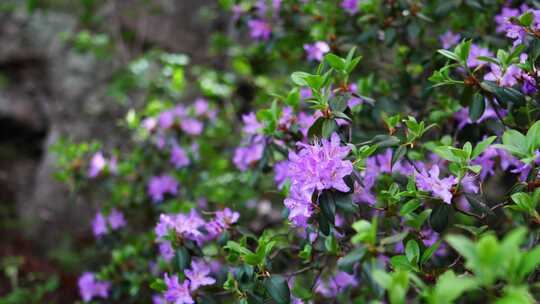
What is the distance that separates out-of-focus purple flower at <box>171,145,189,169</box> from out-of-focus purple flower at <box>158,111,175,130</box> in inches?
4.4

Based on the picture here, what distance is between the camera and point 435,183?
52.1 inches

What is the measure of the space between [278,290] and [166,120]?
1334mm

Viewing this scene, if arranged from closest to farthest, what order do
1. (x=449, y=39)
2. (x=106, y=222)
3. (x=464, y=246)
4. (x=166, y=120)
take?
1. (x=464, y=246)
2. (x=449, y=39)
3. (x=106, y=222)
4. (x=166, y=120)

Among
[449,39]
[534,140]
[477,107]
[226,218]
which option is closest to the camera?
[534,140]

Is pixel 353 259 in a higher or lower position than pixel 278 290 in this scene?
higher

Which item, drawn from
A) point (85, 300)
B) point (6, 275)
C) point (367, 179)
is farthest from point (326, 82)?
point (6, 275)

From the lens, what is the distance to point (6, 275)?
9.43 feet

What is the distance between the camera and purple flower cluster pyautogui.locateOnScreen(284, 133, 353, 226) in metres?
1.26

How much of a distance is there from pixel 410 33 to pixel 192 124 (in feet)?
3.69

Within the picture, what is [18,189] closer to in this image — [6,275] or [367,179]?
[6,275]

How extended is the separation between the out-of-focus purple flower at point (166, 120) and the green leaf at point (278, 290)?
1.29 m

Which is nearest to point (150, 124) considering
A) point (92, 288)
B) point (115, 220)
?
point (115, 220)

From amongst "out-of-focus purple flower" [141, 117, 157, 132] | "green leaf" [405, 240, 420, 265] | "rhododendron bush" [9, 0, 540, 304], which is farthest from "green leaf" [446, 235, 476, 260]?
"out-of-focus purple flower" [141, 117, 157, 132]

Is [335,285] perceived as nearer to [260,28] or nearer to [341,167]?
[341,167]
